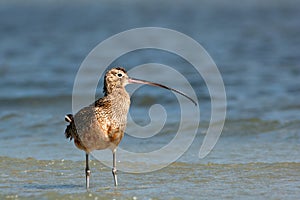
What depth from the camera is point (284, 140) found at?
32.5ft

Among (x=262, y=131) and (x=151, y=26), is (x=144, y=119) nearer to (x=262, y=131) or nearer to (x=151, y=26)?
(x=262, y=131)

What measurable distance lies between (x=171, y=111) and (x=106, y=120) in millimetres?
4895

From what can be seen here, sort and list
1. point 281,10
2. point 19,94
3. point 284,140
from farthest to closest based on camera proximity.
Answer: point 281,10, point 19,94, point 284,140

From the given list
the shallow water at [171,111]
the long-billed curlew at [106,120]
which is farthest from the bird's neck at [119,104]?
the shallow water at [171,111]

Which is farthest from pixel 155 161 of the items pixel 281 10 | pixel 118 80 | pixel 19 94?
pixel 281 10

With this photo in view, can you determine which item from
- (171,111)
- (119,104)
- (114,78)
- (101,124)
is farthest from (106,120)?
(171,111)

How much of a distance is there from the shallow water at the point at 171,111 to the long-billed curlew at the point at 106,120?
57cm

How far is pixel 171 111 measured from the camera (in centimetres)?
1227

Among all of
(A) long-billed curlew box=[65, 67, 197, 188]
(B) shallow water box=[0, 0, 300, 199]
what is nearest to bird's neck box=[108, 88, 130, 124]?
(A) long-billed curlew box=[65, 67, 197, 188]

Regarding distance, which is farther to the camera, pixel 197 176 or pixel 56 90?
pixel 56 90

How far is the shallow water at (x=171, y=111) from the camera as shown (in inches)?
307

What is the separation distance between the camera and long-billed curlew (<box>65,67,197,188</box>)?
24.3 feet

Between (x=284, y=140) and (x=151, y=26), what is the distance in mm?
16524

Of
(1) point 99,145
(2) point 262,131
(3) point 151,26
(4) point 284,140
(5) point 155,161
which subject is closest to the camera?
(1) point 99,145
